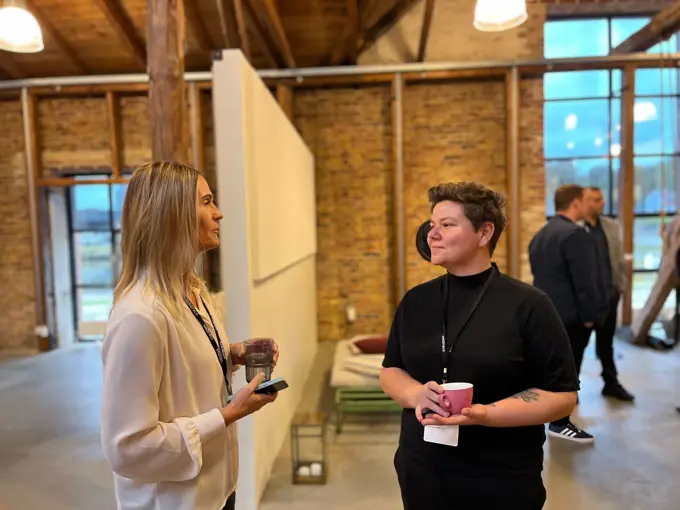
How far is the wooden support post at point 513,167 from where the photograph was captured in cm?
697

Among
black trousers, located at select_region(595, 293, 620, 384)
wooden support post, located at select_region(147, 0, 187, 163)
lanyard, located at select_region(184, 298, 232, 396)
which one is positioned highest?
wooden support post, located at select_region(147, 0, 187, 163)

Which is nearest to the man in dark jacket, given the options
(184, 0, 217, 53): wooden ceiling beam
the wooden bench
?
the wooden bench

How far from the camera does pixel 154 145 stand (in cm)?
369

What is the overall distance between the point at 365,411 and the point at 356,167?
3.97 meters

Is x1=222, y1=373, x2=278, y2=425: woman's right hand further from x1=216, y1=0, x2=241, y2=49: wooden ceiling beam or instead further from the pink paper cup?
x1=216, y1=0, x2=241, y2=49: wooden ceiling beam

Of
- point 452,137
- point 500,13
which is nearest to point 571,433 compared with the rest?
point 500,13

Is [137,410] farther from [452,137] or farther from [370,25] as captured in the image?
[452,137]

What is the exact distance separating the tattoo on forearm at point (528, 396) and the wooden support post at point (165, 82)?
118 inches

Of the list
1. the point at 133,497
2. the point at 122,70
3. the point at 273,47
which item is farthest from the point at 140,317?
the point at 122,70

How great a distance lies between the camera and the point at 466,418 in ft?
4.18

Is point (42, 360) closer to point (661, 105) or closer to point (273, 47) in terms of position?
point (273, 47)

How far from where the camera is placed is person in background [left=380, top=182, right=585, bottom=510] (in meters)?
1.38

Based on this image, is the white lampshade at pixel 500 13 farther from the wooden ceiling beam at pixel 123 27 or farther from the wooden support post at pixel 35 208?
the wooden support post at pixel 35 208

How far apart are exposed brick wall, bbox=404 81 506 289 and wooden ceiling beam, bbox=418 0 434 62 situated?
46 cm
